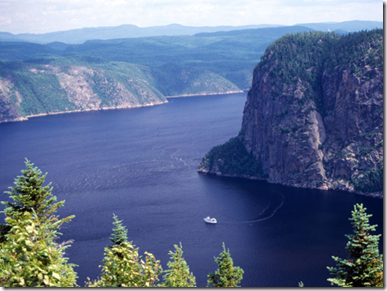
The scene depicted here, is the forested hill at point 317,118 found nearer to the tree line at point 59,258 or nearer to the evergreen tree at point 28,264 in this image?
the tree line at point 59,258

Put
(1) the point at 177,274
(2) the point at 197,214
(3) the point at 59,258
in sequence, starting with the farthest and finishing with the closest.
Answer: (2) the point at 197,214 → (1) the point at 177,274 → (3) the point at 59,258

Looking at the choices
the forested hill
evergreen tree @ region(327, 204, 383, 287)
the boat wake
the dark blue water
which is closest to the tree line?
evergreen tree @ region(327, 204, 383, 287)

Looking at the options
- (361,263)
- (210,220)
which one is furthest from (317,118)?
(361,263)

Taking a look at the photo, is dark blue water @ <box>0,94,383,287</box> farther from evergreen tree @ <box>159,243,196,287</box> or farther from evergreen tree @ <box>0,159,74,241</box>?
evergreen tree @ <box>0,159,74,241</box>

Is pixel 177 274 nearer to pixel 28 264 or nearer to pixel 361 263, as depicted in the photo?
pixel 361 263

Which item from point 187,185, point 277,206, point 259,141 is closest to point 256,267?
point 277,206

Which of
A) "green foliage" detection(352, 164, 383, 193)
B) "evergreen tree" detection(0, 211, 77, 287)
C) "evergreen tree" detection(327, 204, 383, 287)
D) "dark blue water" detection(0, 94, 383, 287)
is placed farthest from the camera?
"green foliage" detection(352, 164, 383, 193)

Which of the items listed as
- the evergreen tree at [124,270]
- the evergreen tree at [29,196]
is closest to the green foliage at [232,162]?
the evergreen tree at [29,196]
